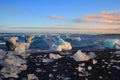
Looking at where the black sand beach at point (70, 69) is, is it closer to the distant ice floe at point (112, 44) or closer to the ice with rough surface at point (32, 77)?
the ice with rough surface at point (32, 77)


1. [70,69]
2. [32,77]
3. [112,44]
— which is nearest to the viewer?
[32,77]

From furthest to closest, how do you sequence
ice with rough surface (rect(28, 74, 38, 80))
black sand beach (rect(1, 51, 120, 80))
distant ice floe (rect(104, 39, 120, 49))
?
1. distant ice floe (rect(104, 39, 120, 49))
2. black sand beach (rect(1, 51, 120, 80))
3. ice with rough surface (rect(28, 74, 38, 80))

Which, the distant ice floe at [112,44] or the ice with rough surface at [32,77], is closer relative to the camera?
the ice with rough surface at [32,77]

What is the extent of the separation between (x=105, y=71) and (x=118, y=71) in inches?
14.8

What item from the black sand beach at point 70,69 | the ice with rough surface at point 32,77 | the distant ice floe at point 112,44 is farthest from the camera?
the distant ice floe at point 112,44

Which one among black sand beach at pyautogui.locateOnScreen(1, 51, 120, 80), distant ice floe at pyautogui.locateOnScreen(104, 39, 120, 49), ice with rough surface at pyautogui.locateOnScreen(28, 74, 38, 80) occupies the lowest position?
ice with rough surface at pyautogui.locateOnScreen(28, 74, 38, 80)

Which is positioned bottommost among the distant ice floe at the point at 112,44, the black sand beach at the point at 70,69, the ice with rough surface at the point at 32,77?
the ice with rough surface at the point at 32,77

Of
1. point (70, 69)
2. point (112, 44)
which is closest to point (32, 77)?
point (70, 69)

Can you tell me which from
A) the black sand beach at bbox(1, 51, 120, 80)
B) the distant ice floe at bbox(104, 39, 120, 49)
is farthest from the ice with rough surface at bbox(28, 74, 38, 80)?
the distant ice floe at bbox(104, 39, 120, 49)

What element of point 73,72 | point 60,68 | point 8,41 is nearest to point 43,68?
point 60,68

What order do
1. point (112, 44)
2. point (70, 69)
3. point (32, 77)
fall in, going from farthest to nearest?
point (112, 44), point (70, 69), point (32, 77)

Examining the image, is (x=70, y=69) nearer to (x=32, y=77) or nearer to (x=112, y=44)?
(x=32, y=77)

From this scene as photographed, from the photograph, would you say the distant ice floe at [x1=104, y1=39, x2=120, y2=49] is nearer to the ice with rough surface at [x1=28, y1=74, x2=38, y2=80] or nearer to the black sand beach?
the black sand beach

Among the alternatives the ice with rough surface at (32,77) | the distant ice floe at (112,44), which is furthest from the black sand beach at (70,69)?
the distant ice floe at (112,44)
